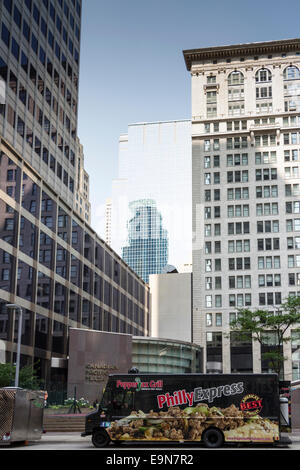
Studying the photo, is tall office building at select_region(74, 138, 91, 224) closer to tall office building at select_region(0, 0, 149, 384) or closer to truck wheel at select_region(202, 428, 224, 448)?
Answer: tall office building at select_region(0, 0, 149, 384)

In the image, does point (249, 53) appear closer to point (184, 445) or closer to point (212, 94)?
point (212, 94)

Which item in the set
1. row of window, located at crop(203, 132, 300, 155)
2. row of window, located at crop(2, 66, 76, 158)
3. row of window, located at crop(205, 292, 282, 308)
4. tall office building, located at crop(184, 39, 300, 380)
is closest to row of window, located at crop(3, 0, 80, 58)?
row of window, located at crop(2, 66, 76, 158)

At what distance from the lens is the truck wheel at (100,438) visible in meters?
24.4

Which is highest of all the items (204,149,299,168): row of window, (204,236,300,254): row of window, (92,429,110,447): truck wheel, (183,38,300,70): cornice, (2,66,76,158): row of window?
(183,38,300,70): cornice

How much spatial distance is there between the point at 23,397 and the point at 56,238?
140 feet

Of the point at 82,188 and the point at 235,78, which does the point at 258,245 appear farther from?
the point at 82,188

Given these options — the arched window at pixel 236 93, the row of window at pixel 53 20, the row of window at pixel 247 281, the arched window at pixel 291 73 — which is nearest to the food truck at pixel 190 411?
the row of window at pixel 53 20

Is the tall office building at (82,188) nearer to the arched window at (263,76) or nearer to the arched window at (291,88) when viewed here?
the arched window at (263,76)

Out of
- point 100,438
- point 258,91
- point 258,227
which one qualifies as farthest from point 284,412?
point 258,91

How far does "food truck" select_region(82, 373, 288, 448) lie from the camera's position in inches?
950

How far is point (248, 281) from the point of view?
339 feet

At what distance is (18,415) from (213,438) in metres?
8.58

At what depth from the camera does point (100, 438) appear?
24.5 meters

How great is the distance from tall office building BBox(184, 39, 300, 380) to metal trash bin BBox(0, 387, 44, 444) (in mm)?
74328
